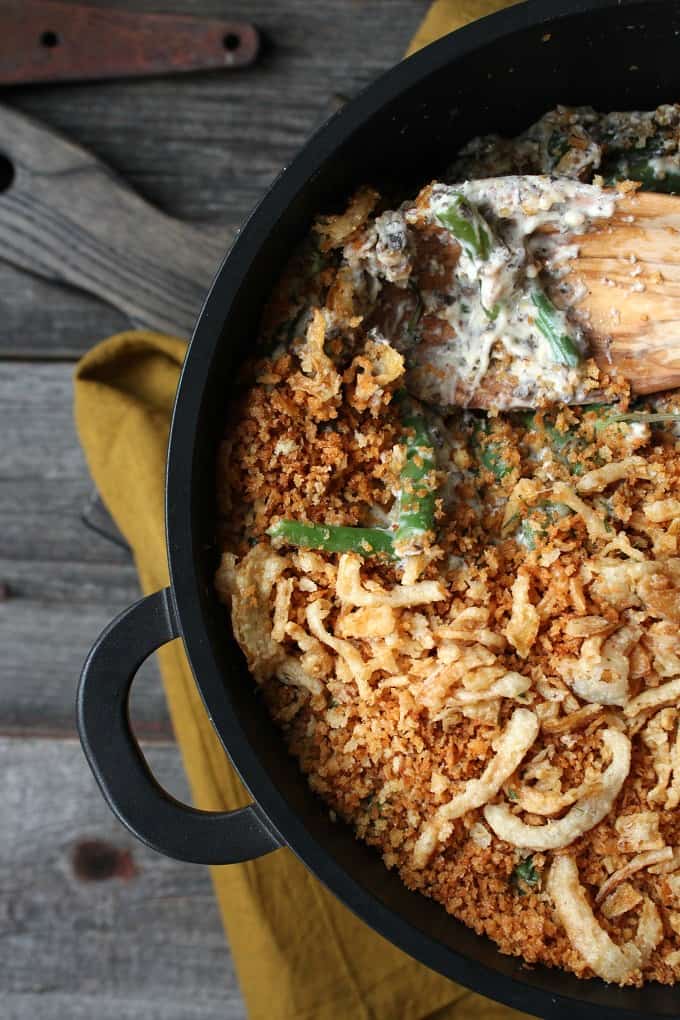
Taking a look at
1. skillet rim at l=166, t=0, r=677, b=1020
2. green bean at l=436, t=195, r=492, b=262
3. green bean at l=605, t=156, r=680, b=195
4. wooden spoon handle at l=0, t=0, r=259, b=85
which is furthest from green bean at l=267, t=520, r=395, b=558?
wooden spoon handle at l=0, t=0, r=259, b=85

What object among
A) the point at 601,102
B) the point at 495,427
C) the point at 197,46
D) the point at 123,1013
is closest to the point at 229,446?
the point at 495,427

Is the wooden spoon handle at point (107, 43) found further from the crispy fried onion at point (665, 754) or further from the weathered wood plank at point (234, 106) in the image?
the crispy fried onion at point (665, 754)

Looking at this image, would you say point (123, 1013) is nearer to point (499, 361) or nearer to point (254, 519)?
point (254, 519)

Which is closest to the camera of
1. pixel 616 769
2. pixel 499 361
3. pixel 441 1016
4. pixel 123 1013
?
pixel 616 769

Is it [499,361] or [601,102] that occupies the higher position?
[601,102]

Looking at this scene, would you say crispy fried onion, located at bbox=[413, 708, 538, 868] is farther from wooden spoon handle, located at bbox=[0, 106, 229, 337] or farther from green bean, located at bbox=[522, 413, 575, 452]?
wooden spoon handle, located at bbox=[0, 106, 229, 337]

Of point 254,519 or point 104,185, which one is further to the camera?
point 104,185

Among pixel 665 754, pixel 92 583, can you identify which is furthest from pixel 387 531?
pixel 92 583
